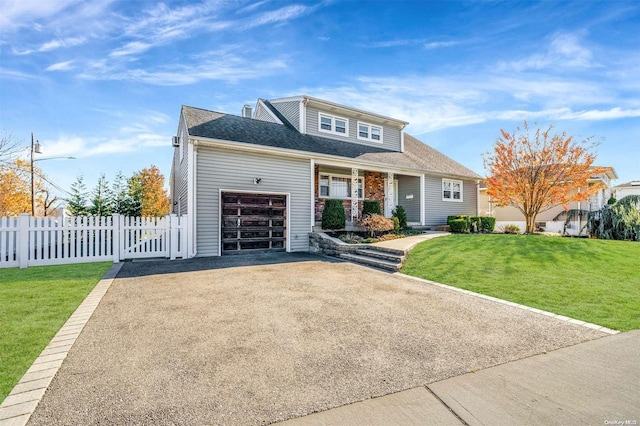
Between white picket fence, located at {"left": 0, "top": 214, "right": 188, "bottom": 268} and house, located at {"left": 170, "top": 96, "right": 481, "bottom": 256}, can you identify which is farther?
house, located at {"left": 170, "top": 96, "right": 481, "bottom": 256}

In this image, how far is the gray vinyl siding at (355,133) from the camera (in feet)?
46.1

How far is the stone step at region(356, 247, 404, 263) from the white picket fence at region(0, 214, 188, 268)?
→ 19.4 feet

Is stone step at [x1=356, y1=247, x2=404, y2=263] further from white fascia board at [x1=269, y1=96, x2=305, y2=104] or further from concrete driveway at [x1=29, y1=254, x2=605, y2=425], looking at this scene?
white fascia board at [x1=269, y1=96, x2=305, y2=104]

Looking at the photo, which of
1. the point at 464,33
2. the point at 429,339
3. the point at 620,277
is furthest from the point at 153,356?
the point at 464,33

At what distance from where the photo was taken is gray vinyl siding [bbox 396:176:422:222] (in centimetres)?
1559

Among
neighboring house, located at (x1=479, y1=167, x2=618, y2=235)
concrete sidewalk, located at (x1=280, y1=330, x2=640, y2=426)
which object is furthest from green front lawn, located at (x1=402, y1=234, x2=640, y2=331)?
neighboring house, located at (x1=479, y1=167, x2=618, y2=235)

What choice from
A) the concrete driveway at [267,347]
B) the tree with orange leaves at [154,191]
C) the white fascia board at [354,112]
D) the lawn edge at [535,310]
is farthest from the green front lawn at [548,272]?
the tree with orange leaves at [154,191]

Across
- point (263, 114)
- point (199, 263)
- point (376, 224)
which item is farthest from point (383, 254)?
point (263, 114)

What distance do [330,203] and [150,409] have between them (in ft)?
34.5

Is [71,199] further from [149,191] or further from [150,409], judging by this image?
[150,409]

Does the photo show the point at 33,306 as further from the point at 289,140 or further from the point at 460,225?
the point at 460,225

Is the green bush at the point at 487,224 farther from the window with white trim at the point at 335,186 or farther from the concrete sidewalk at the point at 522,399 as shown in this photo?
the concrete sidewalk at the point at 522,399

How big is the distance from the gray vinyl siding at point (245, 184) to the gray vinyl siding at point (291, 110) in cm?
334

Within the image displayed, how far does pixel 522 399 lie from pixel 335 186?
12.8 m
